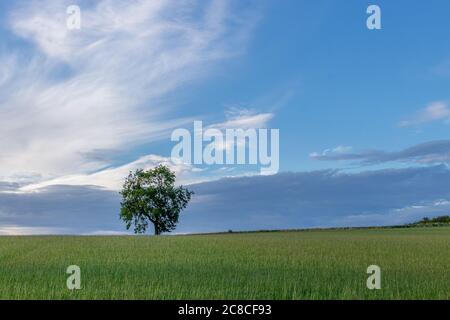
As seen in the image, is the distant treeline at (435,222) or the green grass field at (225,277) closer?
the green grass field at (225,277)

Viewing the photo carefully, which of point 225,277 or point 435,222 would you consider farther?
point 435,222

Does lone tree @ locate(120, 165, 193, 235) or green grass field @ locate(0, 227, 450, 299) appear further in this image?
lone tree @ locate(120, 165, 193, 235)

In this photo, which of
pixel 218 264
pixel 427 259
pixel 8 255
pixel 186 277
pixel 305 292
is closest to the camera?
pixel 305 292

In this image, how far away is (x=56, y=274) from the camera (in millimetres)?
18422

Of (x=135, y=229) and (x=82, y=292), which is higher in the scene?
(x=135, y=229)

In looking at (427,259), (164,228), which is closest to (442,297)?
(427,259)

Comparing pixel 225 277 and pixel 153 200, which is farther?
pixel 153 200

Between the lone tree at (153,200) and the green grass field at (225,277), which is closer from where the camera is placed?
the green grass field at (225,277)

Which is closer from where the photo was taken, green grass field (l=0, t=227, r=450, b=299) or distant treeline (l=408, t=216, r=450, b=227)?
green grass field (l=0, t=227, r=450, b=299)
